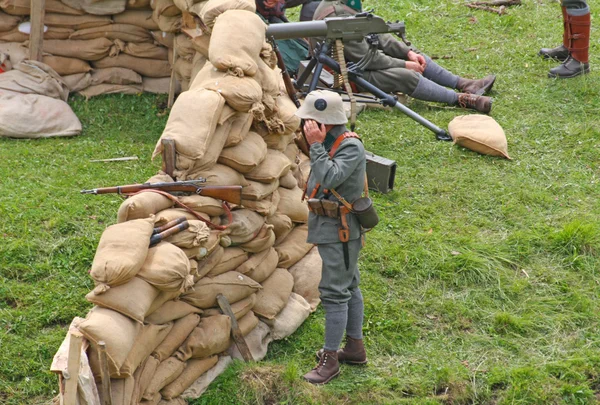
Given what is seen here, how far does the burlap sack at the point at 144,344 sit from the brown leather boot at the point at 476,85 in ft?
21.8

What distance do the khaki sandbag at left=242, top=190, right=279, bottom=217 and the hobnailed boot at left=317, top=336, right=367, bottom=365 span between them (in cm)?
111

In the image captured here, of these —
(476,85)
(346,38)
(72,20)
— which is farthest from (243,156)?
(476,85)

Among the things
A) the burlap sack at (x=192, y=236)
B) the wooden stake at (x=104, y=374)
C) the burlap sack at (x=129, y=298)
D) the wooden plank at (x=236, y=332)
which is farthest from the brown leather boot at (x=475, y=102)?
the wooden stake at (x=104, y=374)

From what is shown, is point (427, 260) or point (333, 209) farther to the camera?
point (427, 260)

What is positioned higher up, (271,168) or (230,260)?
(271,168)

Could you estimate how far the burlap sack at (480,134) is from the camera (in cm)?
902

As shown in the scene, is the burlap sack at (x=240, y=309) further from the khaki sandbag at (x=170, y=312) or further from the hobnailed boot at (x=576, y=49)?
the hobnailed boot at (x=576, y=49)

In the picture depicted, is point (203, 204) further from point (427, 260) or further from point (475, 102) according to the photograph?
point (475, 102)

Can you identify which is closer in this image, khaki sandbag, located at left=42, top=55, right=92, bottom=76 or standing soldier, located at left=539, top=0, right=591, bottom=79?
khaki sandbag, located at left=42, top=55, right=92, bottom=76

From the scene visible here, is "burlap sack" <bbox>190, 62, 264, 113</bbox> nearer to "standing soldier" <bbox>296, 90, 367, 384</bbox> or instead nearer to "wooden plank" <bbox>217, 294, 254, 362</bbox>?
"standing soldier" <bbox>296, 90, 367, 384</bbox>

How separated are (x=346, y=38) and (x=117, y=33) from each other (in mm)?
2808

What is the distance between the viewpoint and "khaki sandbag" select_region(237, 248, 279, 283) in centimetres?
593

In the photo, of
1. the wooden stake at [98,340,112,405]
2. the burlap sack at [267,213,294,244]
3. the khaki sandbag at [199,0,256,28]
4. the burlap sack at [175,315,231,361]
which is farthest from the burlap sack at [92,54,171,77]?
the wooden stake at [98,340,112,405]

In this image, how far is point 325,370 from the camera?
5.63 metres
